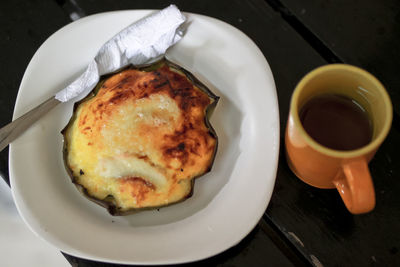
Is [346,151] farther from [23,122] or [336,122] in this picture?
[23,122]

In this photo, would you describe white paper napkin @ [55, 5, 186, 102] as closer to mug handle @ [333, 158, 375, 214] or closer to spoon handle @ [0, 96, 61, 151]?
spoon handle @ [0, 96, 61, 151]

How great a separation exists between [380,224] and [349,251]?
7 cm

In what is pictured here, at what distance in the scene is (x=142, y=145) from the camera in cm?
69

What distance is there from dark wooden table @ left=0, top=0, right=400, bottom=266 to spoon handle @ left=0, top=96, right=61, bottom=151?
0.11 m

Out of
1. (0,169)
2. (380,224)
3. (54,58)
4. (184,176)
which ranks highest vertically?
(54,58)

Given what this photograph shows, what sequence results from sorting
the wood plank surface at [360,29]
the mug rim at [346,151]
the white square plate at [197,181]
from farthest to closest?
1. the wood plank surface at [360,29]
2. the white square plate at [197,181]
3. the mug rim at [346,151]

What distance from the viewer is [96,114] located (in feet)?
2.36

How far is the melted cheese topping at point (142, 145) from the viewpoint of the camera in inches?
27.3

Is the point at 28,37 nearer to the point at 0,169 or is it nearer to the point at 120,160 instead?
the point at 0,169

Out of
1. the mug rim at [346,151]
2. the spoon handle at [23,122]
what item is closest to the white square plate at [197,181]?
the spoon handle at [23,122]

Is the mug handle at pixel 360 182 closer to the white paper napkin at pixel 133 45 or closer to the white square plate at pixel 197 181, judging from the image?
the white square plate at pixel 197 181

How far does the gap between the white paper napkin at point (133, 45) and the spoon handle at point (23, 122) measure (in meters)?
0.02

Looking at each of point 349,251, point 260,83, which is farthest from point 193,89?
point 349,251

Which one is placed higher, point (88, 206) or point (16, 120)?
point (16, 120)
